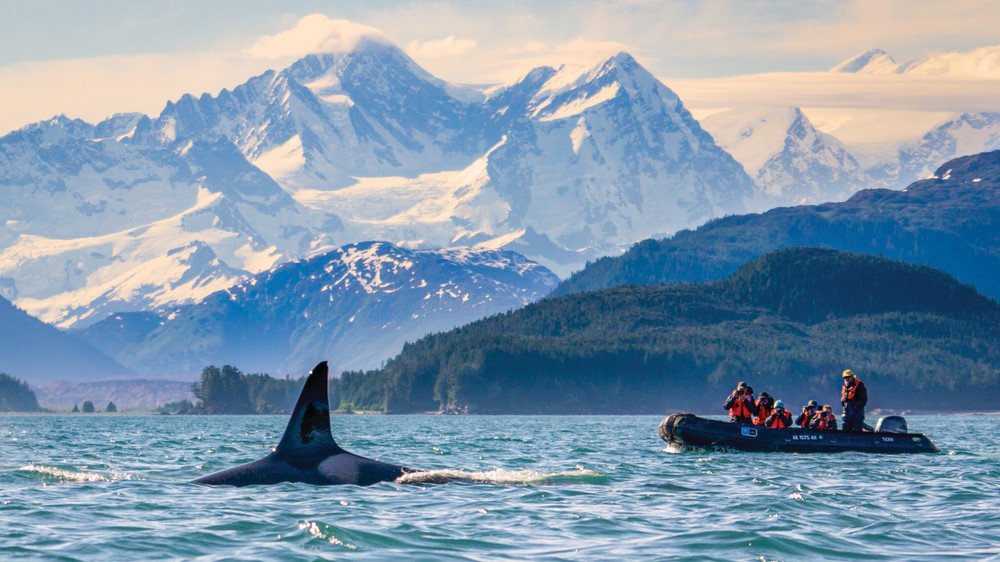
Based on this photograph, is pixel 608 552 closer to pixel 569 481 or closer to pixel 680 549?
pixel 680 549

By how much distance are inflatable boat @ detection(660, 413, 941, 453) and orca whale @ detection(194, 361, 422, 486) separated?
2891 centimetres

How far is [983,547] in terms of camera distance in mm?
33656

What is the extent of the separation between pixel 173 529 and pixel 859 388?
142ft

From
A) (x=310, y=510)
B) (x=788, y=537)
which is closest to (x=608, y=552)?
(x=788, y=537)

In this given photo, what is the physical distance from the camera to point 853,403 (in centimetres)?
6894

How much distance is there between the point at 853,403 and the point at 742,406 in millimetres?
5565

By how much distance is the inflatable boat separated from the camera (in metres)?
67.0

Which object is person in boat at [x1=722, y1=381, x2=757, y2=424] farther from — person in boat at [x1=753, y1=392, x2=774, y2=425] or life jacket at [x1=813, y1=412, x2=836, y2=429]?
life jacket at [x1=813, y1=412, x2=836, y2=429]

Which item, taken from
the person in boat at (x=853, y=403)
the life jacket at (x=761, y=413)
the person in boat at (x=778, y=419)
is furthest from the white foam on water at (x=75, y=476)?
the person in boat at (x=853, y=403)

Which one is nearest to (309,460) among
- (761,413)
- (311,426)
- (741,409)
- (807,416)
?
(311,426)

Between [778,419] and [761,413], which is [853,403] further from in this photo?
[761,413]

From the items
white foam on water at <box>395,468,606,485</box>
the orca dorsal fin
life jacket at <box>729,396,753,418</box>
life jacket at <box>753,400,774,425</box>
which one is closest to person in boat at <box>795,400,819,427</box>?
life jacket at <box>753,400,774,425</box>

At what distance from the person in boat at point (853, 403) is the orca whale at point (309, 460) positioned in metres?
33.8

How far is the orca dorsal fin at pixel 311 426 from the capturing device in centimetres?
3875
